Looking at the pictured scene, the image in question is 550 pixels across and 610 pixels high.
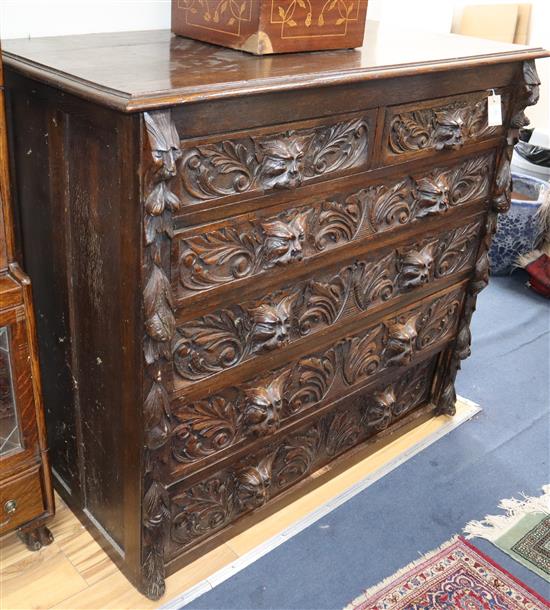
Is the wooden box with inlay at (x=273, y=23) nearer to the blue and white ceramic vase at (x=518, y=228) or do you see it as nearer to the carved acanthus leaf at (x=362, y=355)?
the carved acanthus leaf at (x=362, y=355)

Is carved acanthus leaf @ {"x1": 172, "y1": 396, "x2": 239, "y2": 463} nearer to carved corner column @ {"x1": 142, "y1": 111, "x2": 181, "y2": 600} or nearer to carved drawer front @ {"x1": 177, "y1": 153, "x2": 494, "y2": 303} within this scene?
carved corner column @ {"x1": 142, "y1": 111, "x2": 181, "y2": 600}

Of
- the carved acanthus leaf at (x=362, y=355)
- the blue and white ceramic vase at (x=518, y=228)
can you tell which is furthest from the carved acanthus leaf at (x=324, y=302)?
the blue and white ceramic vase at (x=518, y=228)

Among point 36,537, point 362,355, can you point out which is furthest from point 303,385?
point 36,537

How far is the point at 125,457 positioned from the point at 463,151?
3.48 ft

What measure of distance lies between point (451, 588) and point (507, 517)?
308 millimetres

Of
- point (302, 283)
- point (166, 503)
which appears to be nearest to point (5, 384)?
point (166, 503)

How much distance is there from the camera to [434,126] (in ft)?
5.13

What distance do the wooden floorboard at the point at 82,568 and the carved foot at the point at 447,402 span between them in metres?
0.55

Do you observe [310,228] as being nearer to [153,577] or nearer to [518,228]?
[153,577]

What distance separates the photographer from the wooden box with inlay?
4.39 feet

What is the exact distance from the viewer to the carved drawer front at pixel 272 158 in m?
1.16

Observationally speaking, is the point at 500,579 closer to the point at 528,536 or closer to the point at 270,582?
the point at 528,536

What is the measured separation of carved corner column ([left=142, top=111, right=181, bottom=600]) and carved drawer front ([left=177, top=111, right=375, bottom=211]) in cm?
6

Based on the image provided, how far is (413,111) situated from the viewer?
4.89 feet
